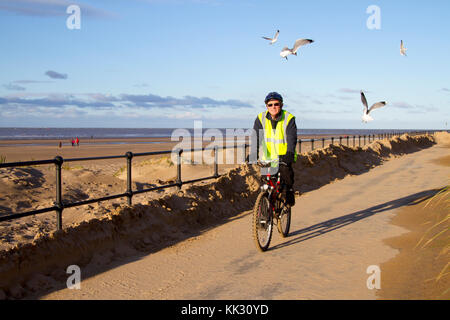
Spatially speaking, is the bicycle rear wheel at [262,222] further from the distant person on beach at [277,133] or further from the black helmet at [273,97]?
the black helmet at [273,97]

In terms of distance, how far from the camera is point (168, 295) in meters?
5.02

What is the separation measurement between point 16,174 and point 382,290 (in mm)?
9366

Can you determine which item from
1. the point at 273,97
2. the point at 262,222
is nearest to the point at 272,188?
the point at 262,222

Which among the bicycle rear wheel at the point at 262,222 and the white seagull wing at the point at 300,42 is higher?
the white seagull wing at the point at 300,42

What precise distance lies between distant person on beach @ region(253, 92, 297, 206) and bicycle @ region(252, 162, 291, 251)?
6.1 inches

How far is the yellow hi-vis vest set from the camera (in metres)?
7.13

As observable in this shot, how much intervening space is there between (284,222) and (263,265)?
5.61 ft

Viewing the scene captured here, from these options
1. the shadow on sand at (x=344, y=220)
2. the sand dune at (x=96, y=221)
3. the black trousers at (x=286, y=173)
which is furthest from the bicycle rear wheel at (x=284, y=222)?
the sand dune at (x=96, y=221)

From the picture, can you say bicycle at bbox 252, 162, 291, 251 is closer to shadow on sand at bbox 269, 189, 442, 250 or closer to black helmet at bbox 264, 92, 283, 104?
shadow on sand at bbox 269, 189, 442, 250

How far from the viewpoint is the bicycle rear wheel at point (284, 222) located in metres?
7.55

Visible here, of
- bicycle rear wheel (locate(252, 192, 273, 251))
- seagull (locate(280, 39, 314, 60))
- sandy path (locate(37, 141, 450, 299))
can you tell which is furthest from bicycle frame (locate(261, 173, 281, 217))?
seagull (locate(280, 39, 314, 60))
